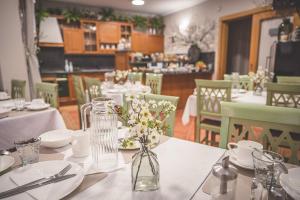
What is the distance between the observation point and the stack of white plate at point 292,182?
628mm

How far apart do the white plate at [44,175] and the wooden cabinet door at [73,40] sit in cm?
542

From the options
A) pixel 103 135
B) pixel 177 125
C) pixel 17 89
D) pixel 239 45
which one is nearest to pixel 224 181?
pixel 103 135

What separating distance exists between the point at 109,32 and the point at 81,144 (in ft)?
19.0

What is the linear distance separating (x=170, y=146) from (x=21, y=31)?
3.52m

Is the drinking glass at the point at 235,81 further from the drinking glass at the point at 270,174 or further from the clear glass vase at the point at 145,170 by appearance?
the clear glass vase at the point at 145,170

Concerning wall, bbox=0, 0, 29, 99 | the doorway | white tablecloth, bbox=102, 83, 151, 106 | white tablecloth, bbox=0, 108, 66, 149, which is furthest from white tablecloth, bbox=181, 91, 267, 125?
the doorway

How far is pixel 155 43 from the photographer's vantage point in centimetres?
718

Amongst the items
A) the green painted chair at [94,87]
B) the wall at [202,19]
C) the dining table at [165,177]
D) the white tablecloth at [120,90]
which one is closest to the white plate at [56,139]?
the dining table at [165,177]

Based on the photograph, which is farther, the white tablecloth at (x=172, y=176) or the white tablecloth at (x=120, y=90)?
the white tablecloth at (x=120, y=90)

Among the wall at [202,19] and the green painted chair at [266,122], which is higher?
the wall at [202,19]

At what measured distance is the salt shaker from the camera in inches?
24.5

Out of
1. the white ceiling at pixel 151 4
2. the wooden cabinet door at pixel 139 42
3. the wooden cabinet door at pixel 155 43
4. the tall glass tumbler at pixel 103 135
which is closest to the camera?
the tall glass tumbler at pixel 103 135

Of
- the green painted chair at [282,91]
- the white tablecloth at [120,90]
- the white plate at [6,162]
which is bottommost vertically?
the white plate at [6,162]

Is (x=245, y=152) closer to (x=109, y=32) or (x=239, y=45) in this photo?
(x=239, y=45)
